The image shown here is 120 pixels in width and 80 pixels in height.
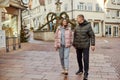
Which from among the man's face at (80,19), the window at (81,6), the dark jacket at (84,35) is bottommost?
the dark jacket at (84,35)

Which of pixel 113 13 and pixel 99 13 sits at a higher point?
pixel 113 13

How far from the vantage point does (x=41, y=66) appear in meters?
10.7

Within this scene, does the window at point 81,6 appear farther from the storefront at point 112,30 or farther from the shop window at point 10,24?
the shop window at point 10,24

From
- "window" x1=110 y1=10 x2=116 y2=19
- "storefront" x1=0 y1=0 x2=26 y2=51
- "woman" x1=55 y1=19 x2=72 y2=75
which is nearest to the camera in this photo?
"woman" x1=55 y1=19 x2=72 y2=75

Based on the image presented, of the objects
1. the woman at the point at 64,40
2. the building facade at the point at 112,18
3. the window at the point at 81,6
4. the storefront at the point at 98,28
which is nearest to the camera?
the woman at the point at 64,40

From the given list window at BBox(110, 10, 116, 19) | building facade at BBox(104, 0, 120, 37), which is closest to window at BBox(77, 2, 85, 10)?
building facade at BBox(104, 0, 120, 37)

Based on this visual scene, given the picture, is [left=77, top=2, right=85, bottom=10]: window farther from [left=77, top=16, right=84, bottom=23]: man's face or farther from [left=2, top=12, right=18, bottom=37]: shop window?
[left=77, top=16, right=84, bottom=23]: man's face

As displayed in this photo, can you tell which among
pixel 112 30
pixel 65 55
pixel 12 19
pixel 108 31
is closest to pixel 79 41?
pixel 65 55

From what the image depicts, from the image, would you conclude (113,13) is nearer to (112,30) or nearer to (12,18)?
(112,30)

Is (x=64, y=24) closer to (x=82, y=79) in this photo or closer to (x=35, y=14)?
(x=82, y=79)

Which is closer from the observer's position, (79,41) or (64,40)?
(79,41)

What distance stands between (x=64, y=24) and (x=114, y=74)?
220cm

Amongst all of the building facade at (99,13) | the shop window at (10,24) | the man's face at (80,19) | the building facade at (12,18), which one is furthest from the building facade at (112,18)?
the man's face at (80,19)

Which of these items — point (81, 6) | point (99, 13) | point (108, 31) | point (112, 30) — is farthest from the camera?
point (112, 30)
